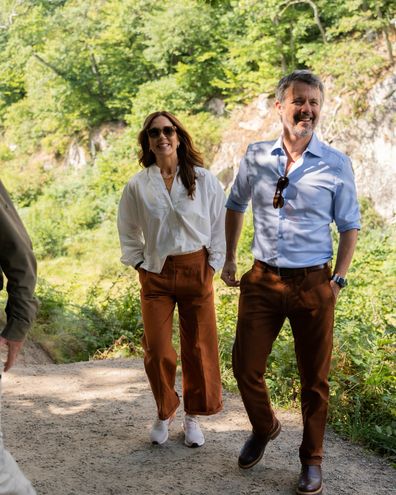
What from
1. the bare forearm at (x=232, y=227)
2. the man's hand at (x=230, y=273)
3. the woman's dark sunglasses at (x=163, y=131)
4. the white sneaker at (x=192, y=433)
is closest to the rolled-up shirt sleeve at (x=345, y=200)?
the bare forearm at (x=232, y=227)

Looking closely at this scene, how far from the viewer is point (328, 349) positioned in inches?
122

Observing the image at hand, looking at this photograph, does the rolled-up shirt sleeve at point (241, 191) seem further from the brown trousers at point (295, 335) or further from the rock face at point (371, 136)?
the rock face at point (371, 136)

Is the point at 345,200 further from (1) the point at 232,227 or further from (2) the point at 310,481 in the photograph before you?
(2) the point at 310,481

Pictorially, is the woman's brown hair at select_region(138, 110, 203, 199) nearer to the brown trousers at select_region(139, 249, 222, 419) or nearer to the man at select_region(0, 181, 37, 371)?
the brown trousers at select_region(139, 249, 222, 419)

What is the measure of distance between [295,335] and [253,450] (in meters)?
0.76

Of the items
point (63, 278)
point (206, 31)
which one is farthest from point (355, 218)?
point (206, 31)

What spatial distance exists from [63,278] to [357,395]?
12.3 metres

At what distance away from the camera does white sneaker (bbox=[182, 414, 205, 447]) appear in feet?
12.4

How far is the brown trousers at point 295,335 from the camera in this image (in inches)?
119

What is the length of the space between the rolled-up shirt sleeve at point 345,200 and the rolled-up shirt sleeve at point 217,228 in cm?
82

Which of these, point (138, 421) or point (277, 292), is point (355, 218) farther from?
point (138, 421)

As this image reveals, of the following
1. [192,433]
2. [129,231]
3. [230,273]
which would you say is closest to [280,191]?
[230,273]

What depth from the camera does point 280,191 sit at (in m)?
3.04

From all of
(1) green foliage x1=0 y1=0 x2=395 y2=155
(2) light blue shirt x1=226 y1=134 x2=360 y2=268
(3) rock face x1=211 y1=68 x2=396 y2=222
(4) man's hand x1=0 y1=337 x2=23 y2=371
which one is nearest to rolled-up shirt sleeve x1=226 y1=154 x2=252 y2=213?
(2) light blue shirt x1=226 y1=134 x2=360 y2=268
